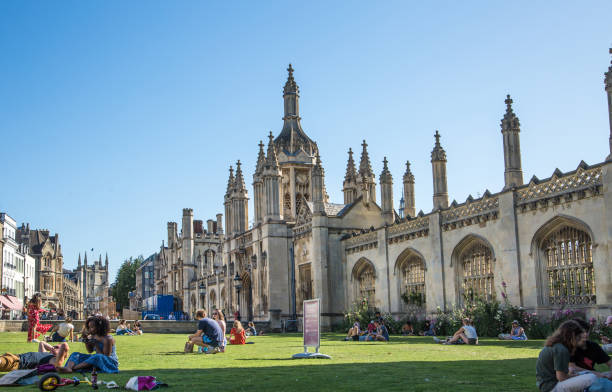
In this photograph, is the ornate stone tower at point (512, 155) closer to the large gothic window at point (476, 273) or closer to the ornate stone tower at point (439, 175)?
the large gothic window at point (476, 273)

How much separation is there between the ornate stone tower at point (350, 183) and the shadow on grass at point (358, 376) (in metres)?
31.3

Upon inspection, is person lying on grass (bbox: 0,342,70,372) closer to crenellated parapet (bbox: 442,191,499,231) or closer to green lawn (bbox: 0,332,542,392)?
green lawn (bbox: 0,332,542,392)

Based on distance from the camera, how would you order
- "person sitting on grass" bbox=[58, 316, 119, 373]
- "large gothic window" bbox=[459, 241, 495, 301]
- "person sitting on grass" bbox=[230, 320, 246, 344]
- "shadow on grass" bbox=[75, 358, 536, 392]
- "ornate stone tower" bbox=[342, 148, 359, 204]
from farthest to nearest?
"ornate stone tower" bbox=[342, 148, 359, 204], "large gothic window" bbox=[459, 241, 495, 301], "person sitting on grass" bbox=[230, 320, 246, 344], "person sitting on grass" bbox=[58, 316, 119, 373], "shadow on grass" bbox=[75, 358, 536, 392]

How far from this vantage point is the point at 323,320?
4031 centimetres

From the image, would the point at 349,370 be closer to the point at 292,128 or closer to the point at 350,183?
the point at 350,183

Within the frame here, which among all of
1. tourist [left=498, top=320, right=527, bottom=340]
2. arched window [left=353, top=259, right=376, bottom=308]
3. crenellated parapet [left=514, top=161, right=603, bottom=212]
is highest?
crenellated parapet [left=514, top=161, right=603, bottom=212]

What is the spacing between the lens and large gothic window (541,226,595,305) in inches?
928

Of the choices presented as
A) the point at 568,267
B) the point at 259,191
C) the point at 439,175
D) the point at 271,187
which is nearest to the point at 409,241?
the point at 439,175

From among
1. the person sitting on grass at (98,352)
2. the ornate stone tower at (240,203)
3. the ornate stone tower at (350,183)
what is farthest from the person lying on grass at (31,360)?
the ornate stone tower at (240,203)

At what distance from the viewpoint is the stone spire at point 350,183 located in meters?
46.1

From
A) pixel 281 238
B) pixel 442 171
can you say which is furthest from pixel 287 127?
pixel 442 171

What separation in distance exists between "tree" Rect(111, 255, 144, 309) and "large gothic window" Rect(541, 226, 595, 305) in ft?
366

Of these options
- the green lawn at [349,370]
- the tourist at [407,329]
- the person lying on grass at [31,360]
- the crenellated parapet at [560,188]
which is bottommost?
the tourist at [407,329]

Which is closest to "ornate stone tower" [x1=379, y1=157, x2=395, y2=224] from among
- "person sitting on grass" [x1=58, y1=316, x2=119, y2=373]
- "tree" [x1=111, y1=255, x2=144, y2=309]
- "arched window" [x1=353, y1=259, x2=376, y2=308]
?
"arched window" [x1=353, y1=259, x2=376, y2=308]
